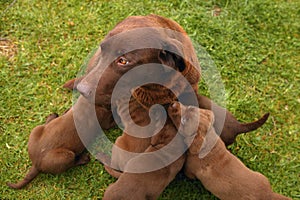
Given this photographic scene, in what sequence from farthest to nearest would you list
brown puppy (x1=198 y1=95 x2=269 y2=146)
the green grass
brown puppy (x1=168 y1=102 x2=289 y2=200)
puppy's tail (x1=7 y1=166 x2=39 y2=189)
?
1. the green grass
2. puppy's tail (x1=7 y1=166 x2=39 y2=189)
3. brown puppy (x1=198 y1=95 x2=269 y2=146)
4. brown puppy (x1=168 y1=102 x2=289 y2=200)

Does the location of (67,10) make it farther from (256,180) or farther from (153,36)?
(256,180)

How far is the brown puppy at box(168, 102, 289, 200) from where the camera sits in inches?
156

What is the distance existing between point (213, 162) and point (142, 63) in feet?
3.69

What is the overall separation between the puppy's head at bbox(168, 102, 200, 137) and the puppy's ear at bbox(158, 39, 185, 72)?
388mm

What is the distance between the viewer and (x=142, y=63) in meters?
3.94

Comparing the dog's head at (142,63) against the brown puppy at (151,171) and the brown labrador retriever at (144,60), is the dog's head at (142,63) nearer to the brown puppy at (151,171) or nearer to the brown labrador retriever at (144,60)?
the brown labrador retriever at (144,60)

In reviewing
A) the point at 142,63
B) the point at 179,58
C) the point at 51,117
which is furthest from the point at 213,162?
the point at 51,117

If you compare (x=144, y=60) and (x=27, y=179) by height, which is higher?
(x=144, y=60)

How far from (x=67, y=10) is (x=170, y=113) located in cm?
254

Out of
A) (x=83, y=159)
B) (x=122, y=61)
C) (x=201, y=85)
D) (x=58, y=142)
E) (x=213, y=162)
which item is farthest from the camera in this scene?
(x=201, y=85)

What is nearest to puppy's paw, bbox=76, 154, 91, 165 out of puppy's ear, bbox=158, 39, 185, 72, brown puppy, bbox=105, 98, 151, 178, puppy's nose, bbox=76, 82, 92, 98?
brown puppy, bbox=105, 98, 151, 178

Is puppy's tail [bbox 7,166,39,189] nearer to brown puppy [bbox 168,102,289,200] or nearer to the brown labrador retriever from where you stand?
the brown labrador retriever

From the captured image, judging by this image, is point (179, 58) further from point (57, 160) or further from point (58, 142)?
point (57, 160)

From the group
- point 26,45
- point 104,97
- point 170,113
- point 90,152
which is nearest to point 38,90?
point 26,45
